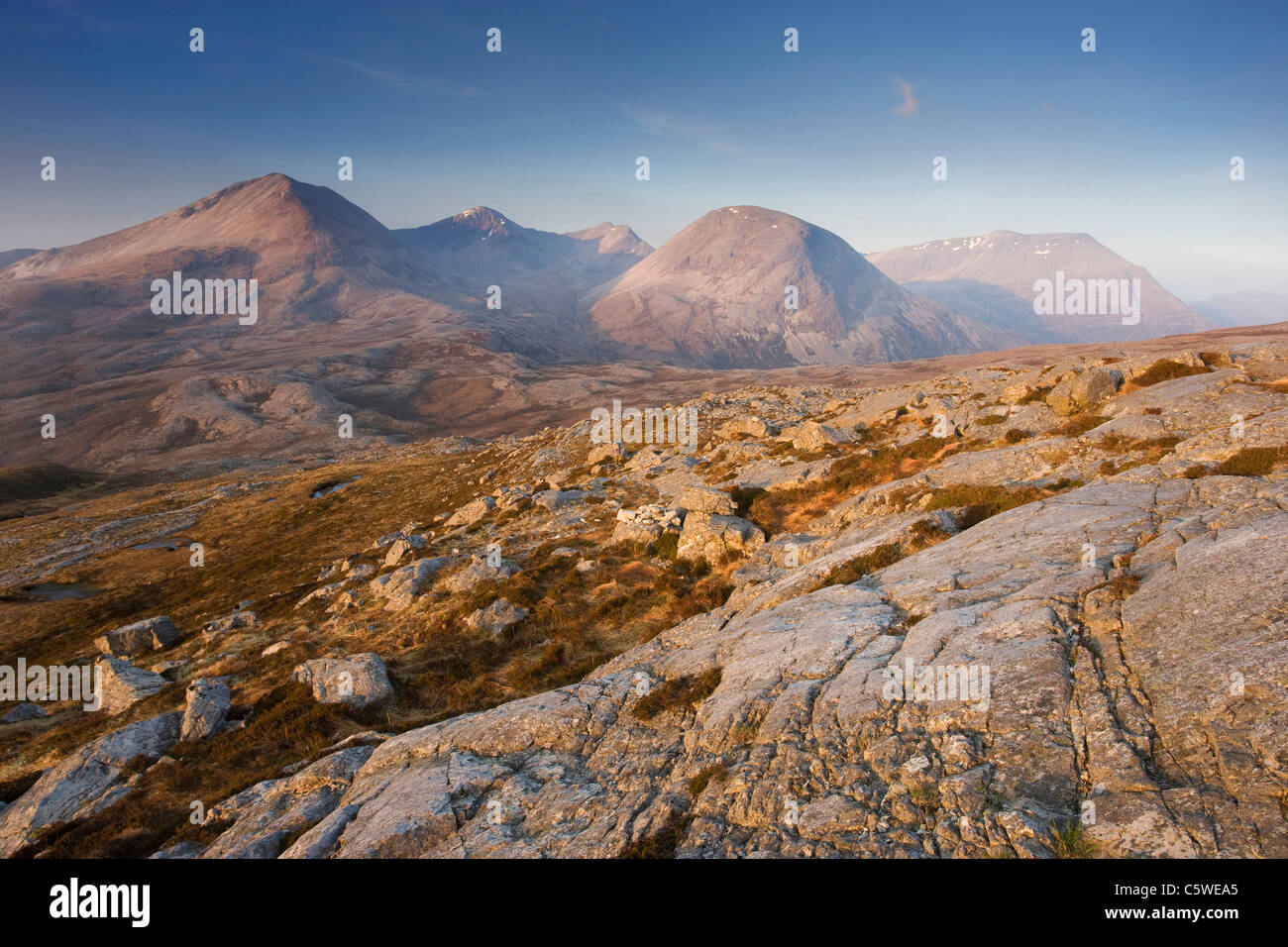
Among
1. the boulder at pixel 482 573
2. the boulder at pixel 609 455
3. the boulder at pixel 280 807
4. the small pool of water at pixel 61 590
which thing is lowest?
the small pool of water at pixel 61 590

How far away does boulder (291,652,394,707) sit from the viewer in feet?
65.1

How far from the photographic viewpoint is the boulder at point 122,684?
23.3m

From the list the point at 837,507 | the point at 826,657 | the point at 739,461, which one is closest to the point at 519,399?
the point at 739,461

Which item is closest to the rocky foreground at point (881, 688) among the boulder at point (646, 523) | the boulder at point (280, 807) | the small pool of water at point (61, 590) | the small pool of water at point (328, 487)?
the boulder at point (280, 807)

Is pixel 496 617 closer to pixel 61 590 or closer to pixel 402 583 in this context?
pixel 402 583

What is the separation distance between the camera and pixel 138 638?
31.0 metres

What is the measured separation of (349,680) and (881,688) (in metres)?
18.8

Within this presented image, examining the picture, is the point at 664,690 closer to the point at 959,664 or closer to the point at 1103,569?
the point at 959,664

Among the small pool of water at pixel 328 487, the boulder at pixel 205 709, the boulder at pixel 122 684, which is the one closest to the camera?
the boulder at pixel 205 709

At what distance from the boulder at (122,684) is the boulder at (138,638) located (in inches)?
258

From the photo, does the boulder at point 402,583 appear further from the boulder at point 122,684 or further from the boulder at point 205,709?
the boulder at point 122,684

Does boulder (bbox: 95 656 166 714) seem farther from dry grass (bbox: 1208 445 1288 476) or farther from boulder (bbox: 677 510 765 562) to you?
dry grass (bbox: 1208 445 1288 476)

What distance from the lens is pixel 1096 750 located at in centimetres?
811

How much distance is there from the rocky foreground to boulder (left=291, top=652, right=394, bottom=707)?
0.10 metres
